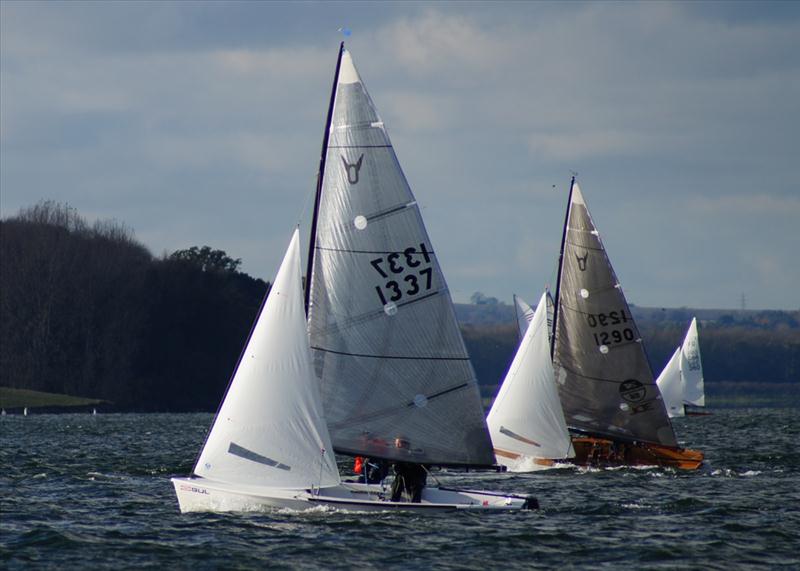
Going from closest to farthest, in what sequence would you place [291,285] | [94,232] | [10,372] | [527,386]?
[291,285], [527,386], [10,372], [94,232]

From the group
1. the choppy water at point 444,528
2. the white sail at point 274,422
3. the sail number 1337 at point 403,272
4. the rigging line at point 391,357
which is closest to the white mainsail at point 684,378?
the choppy water at point 444,528

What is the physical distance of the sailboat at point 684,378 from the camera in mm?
109438

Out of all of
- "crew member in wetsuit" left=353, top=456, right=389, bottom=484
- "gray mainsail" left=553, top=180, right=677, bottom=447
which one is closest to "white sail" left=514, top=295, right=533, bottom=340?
"gray mainsail" left=553, top=180, right=677, bottom=447

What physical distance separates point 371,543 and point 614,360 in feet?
70.3

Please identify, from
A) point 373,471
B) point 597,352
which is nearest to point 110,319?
point 597,352

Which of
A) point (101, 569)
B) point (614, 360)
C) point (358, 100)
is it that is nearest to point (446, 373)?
point (358, 100)

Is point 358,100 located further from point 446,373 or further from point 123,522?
point 123,522

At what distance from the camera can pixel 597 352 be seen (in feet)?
158

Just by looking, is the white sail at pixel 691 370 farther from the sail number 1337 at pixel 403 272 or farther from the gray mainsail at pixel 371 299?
the sail number 1337 at pixel 403 272

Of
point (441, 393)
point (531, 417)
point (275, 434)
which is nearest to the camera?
point (275, 434)

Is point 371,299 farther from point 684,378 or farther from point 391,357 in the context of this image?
point 684,378

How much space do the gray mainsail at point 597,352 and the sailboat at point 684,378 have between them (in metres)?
61.6

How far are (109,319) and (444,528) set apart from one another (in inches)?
4650

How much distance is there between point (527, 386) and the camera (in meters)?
45.6
